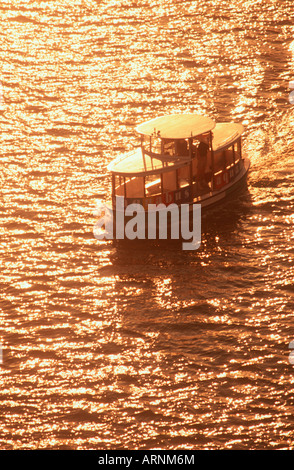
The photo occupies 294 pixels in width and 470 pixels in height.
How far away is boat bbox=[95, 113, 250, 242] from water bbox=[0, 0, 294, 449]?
1.51 m

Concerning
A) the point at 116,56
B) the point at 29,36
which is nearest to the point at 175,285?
the point at 116,56

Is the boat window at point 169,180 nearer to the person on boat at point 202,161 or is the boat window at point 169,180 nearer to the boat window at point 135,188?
the boat window at point 135,188

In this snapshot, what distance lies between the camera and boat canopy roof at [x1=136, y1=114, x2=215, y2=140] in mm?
46344

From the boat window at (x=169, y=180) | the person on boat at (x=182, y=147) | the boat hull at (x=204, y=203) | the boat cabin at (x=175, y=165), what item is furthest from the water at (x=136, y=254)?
the person on boat at (x=182, y=147)

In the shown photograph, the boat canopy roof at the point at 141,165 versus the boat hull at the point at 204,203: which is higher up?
the boat canopy roof at the point at 141,165

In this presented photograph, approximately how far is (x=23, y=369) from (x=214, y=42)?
3461 cm

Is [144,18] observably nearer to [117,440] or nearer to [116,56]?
[116,56]

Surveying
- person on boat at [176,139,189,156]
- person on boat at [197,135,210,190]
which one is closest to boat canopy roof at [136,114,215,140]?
person on boat at [176,139,189,156]

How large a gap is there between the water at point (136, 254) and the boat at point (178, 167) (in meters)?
1.51

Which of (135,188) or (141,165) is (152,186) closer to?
(135,188)

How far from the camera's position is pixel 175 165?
4606 cm

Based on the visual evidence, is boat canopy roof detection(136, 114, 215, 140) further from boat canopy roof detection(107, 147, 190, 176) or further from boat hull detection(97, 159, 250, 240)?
boat hull detection(97, 159, 250, 240)

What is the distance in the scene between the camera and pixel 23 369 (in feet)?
123

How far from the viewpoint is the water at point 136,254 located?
35438 mm
